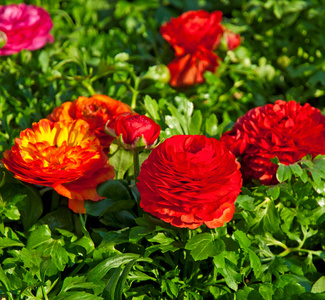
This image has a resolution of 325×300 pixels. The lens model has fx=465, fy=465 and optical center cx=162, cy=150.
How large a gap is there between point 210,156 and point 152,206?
0.14 m

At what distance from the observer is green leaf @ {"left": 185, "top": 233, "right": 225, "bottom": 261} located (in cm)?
87

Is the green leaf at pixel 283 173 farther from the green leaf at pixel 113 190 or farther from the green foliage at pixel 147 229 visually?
the green leaf at pixel 113 190

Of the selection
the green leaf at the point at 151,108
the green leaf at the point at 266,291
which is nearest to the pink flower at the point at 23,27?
the green leaf at the point at 151,108

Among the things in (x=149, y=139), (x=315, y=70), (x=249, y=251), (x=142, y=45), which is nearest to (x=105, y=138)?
(x=149, y=139)

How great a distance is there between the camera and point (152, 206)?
84 centimetres

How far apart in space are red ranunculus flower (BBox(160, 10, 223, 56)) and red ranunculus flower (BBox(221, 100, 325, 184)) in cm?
52

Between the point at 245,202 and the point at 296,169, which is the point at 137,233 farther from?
the point at 296,169

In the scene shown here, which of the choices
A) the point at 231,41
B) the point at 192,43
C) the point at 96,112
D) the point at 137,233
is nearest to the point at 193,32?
the point at 192,43

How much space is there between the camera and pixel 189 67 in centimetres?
153

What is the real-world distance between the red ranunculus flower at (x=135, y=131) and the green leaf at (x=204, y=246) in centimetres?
21

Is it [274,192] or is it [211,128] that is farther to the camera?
[211,128]

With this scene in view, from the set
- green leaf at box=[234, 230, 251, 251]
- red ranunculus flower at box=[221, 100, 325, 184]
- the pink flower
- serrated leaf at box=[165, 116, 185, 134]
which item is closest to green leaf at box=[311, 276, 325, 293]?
green leaf at box=[234, 230, 251, 251]

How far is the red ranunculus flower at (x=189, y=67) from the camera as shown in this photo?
1531 mm

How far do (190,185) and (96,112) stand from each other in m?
0.39
